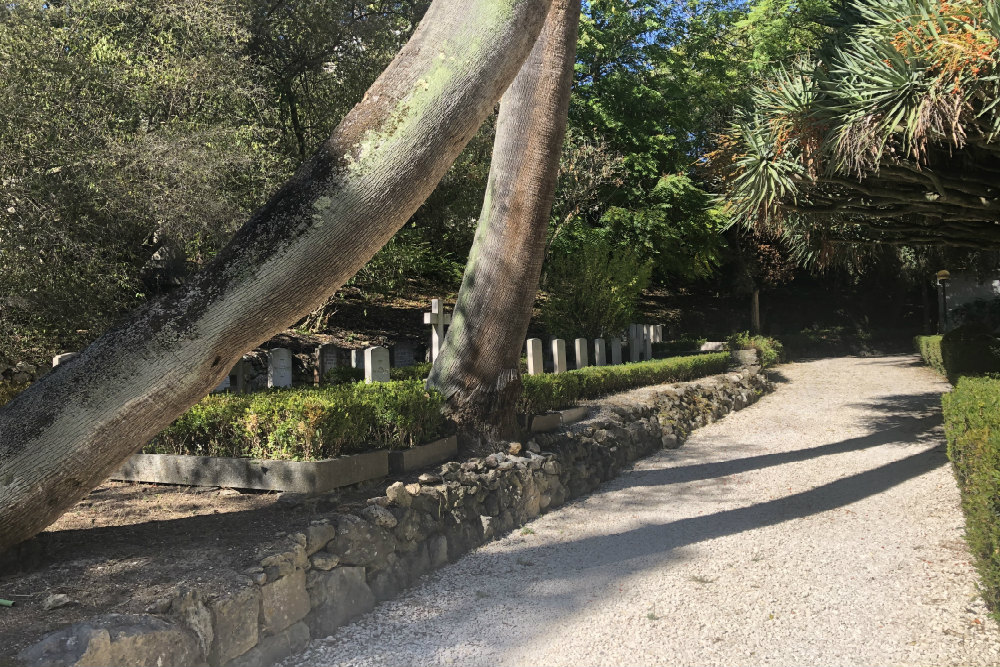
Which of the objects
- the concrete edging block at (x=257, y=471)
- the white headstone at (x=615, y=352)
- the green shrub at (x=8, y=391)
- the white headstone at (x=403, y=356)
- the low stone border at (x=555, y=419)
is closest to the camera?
the concrete edging block at (x=257, y=471)

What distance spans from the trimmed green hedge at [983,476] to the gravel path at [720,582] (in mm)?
367

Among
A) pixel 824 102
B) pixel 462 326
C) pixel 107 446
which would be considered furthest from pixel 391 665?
pixel 824 102

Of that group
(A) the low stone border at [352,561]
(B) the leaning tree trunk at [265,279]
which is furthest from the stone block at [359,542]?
(B) the leaning tree trunk at [265,279]

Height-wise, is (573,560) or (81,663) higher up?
(81,663)

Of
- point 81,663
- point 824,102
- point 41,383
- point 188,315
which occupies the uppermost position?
point 824,102

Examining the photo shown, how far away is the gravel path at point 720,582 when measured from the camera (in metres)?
4.34

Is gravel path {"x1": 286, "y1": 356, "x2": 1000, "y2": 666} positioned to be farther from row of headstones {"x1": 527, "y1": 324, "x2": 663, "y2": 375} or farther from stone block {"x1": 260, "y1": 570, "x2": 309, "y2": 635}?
row of headstones {"x1": 527, "y1": 324, "x2": 663, "y2": 375}

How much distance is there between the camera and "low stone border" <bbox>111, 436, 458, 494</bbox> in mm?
5722

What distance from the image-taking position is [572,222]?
18172 millimetres

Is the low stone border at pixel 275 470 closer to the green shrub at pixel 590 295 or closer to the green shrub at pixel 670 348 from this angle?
the green shrub at pixel 590 295

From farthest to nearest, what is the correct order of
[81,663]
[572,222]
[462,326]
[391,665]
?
1. [572,222]
2. [462,326]
3. [391,665]
4. [81,663]

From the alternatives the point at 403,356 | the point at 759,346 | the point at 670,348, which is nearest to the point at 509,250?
the point at 403,356

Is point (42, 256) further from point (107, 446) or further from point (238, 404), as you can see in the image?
point (107, 446)

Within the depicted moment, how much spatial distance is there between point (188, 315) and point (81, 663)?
1722 millimetres
